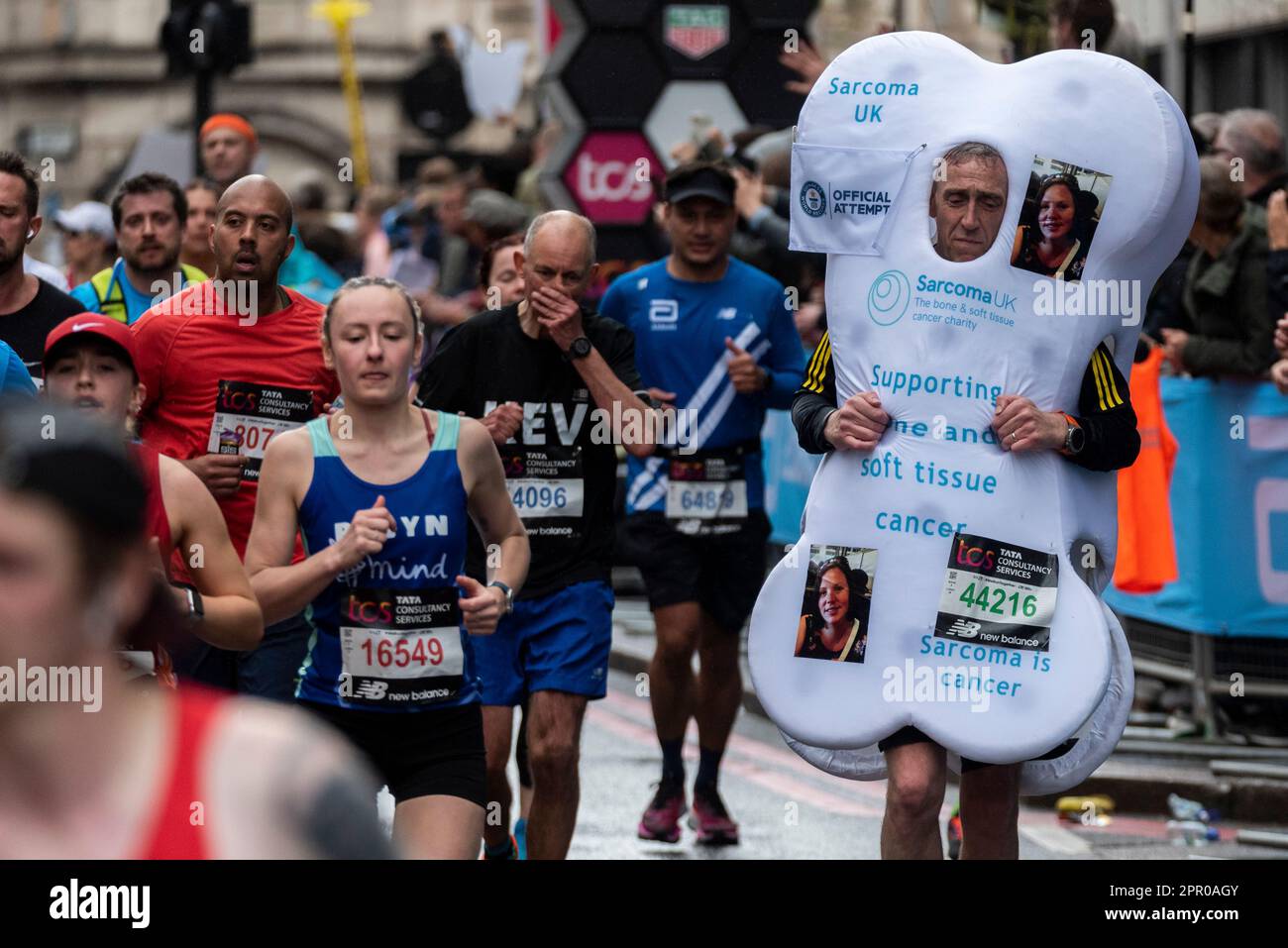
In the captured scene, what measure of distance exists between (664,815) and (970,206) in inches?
132

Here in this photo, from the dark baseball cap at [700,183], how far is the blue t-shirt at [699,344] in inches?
11.5

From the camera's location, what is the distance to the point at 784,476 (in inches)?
482

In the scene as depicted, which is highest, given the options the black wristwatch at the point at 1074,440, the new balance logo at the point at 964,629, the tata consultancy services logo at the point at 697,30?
the tata consultancy services logo at the point at 697,30

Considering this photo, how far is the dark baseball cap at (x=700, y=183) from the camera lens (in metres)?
8.34

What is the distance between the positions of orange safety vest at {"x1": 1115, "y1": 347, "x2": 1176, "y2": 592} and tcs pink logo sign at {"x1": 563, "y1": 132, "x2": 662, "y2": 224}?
3209 mm

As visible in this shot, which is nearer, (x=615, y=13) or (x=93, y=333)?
(x=93, y=333)

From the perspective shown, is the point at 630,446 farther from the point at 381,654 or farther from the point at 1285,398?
the point at 1285,398

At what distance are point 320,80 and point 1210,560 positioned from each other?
129 feet

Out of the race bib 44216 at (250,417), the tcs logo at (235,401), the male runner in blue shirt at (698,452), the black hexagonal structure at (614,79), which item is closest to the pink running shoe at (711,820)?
the male runner in blue shirt at (698,452)

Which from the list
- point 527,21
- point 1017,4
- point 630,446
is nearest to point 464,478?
point 630,446

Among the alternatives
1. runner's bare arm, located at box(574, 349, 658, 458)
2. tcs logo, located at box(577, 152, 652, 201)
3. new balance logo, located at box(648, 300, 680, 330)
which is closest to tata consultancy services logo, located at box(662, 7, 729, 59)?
tcs logo, located at box(577, 152, 652, 201)

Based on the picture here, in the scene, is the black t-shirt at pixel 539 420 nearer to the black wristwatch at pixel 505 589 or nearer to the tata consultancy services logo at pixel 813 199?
the tata consultancy services logo at pixel 813 199

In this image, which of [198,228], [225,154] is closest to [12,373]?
[198,228]

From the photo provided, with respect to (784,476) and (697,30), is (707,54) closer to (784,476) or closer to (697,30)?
(697,30)
